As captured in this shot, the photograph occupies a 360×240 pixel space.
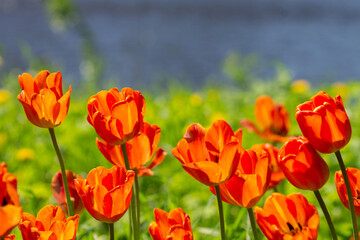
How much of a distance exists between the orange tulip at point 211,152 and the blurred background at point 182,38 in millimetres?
2980

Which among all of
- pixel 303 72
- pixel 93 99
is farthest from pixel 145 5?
pixel 93 99

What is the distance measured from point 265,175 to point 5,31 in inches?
334

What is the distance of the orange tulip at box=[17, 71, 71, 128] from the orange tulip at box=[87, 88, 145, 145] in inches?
1.6

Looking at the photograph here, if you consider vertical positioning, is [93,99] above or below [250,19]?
above

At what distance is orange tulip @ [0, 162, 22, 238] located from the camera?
458 millimetres

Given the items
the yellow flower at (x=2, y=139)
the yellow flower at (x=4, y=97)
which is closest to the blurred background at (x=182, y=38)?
the yellow flower at (x=4, y=97)

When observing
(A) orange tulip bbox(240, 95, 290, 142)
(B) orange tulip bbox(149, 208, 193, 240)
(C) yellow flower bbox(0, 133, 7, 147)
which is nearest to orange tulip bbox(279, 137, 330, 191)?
(B) orange tulip bbox(149, 208, 193, 240)

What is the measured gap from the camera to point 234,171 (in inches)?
23.4

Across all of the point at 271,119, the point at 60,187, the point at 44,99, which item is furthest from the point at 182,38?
the point at 44,99

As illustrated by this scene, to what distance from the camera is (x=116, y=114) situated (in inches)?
25.3

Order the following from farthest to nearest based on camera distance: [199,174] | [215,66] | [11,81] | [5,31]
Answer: [5,31] → [215,66] → [11,81] → [199,174]

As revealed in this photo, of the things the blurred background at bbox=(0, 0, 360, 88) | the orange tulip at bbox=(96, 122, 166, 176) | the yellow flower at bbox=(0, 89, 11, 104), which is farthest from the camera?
the blurred background at bbox=(0, 0, 360, 88)

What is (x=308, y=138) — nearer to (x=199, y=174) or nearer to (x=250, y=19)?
(x=199, y=174)

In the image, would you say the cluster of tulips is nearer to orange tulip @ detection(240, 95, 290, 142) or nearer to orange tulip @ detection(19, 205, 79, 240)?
orange tulip @ detection(19, 205, 79, 240)
